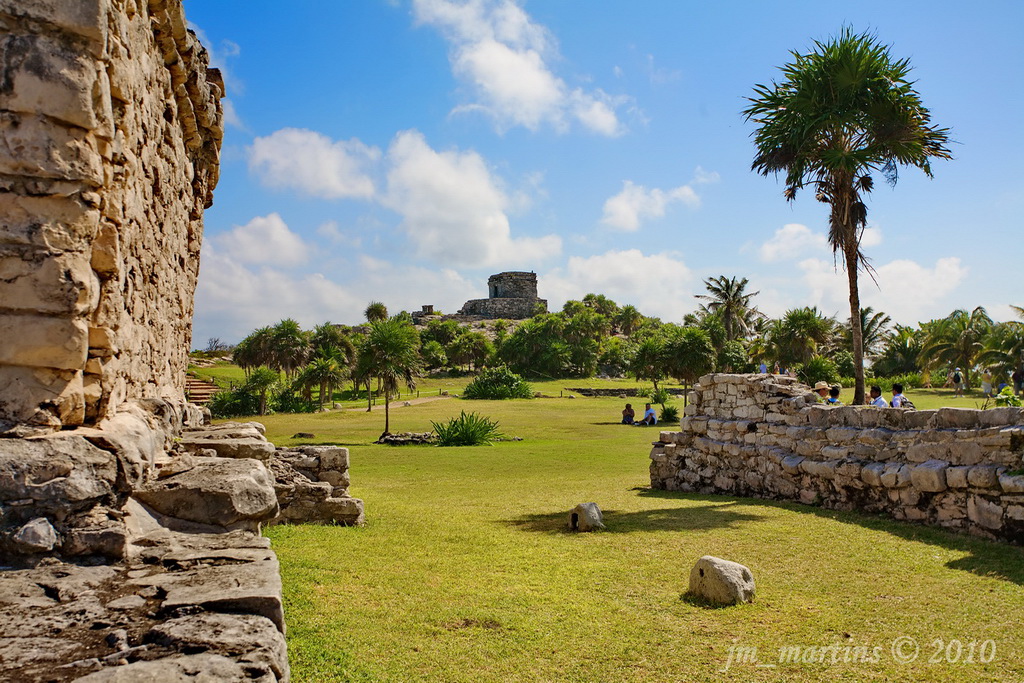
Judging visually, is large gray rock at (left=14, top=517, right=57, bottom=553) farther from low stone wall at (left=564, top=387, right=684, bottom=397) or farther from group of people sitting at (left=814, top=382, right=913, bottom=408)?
low stone wall at (left=564, top=387, right=684, bottom=397)

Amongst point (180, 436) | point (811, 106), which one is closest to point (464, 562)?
point (180, 436)

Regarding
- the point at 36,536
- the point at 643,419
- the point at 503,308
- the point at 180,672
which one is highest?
the point at 503,308

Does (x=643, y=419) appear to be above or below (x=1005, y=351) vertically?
below

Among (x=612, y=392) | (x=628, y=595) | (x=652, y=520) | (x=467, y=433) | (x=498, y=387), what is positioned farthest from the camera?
(x=612, y=392)

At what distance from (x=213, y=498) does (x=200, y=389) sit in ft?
148

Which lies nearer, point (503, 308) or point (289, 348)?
point (289, 348)

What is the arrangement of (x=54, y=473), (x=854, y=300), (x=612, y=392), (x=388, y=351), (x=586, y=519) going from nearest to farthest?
(x=54, y=473) < (x=586, y=519) < (x=854, y=300) < (x=388, y=351) < (x=612, y=392)

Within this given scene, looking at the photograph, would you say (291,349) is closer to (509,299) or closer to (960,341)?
(960,341)

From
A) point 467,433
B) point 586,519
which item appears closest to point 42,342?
point 586,519

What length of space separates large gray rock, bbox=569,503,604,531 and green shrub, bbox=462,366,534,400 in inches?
1464

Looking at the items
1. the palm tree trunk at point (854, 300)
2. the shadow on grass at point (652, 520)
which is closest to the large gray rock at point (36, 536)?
the shadow on grass at point (652, 520)

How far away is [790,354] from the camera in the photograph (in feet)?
165

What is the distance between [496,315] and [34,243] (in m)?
103

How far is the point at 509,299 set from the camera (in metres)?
108
